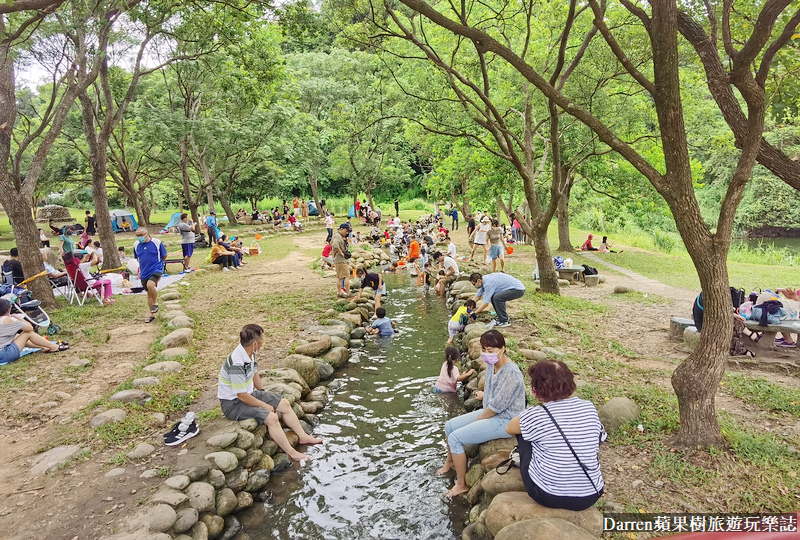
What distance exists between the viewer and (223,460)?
460cm

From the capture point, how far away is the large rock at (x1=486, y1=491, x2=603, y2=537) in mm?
3357

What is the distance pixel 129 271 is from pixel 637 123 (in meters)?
14.5

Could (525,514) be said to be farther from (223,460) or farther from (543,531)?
(223,460)

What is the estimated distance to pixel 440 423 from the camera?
6094 millimetres

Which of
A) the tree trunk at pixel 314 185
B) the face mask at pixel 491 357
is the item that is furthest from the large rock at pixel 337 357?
the tree trunk at pixel 314 185

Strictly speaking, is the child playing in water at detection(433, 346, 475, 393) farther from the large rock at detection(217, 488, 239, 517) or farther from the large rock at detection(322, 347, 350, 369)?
the large rock at detection(217, 488, 239, 517)

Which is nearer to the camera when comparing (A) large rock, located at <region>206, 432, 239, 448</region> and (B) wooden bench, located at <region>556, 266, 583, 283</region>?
(A) large rock, located at <region>206, 432, 239, 448</region>

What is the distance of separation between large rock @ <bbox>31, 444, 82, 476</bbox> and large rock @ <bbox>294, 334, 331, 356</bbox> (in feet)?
11.6

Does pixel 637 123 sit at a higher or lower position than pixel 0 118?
higher

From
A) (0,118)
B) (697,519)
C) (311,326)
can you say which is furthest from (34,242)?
(697,519)

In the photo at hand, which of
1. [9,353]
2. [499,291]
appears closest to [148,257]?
[9,353]

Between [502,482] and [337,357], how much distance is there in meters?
4.54

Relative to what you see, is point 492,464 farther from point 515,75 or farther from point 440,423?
point 515,75

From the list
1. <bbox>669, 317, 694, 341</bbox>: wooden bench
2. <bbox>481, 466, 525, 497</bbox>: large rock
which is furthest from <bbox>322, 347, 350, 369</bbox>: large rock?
<bbox>669, 317, 694, 341</bbox>: wooden bench
